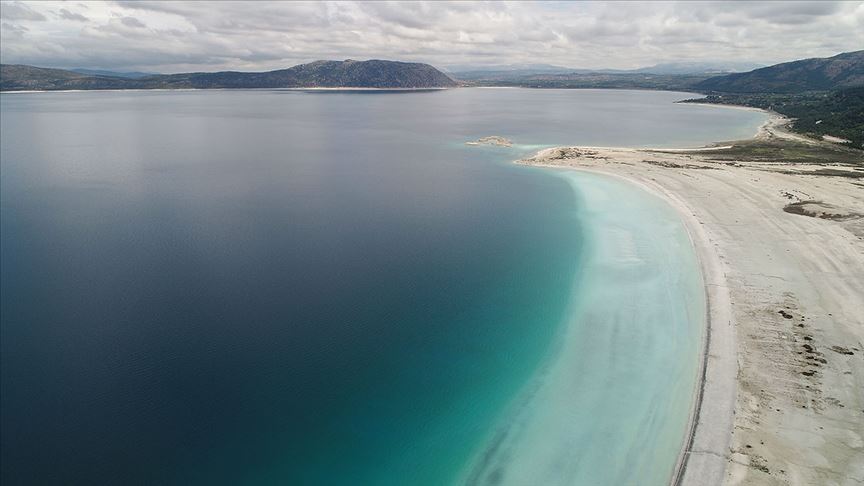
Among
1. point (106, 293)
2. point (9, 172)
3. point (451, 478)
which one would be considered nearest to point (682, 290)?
point (451, 478)

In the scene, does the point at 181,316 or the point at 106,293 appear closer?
the point at 181,316

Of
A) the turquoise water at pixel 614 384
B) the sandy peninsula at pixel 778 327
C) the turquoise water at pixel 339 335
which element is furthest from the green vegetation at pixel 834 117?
the turquoise water at pixel 614 384

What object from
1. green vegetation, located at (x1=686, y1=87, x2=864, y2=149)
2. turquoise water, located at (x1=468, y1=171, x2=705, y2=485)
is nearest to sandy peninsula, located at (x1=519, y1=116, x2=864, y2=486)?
turquoise water, located at (x1=468, y1=171, x2=705, y2=485)

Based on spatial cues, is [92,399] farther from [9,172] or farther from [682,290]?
[9,172]

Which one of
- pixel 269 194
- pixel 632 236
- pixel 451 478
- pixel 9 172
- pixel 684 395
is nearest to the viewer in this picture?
pixel 451 478

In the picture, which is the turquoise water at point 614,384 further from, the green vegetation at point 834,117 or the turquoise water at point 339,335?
the green vegetation at point 834,117

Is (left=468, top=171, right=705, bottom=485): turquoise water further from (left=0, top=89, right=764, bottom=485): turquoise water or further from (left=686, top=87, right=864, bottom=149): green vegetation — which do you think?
(left=686, top=87, right=864, bottom=149): green vegetation
